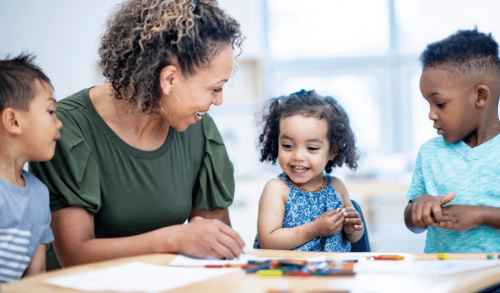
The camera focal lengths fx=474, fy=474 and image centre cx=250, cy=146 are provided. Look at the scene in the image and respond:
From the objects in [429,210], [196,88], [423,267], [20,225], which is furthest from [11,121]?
[429,210]

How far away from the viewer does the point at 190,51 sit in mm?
1260

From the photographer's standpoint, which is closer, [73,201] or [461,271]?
[461,271]

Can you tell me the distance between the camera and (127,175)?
4.54 feet

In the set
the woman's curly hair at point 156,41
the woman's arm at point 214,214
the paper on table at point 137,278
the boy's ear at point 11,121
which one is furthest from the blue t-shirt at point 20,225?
the woman's arm at point 214,214

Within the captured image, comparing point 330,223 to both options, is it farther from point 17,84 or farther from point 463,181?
point 17,84

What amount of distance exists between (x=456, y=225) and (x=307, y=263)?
1.70 feet

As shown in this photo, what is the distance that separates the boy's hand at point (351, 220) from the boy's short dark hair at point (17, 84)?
36.8 inches

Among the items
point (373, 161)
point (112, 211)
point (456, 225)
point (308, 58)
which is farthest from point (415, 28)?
point (112, 211)

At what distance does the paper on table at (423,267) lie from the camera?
0.88m

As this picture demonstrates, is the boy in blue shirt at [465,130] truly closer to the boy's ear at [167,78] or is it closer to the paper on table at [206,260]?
the paper on table at [206,260]

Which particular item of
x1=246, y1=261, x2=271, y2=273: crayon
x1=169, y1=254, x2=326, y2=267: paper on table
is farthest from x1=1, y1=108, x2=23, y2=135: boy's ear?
x1=246, y1=261, x2=271, y2=273: crayon

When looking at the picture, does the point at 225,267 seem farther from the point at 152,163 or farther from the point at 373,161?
the point at 373,161

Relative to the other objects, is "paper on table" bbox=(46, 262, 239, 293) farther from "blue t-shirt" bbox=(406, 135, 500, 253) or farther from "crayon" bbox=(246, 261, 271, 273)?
"blue t-shirt" bbox=(406, 135, 500, 253)

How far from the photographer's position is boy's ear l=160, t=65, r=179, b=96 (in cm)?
128
